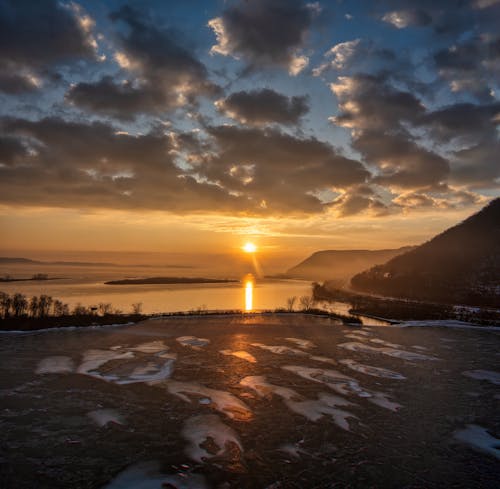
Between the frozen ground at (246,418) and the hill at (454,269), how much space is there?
9282cm

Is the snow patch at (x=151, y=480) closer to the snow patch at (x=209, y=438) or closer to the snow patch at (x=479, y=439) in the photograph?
the snow patch at (x=209, y=438)

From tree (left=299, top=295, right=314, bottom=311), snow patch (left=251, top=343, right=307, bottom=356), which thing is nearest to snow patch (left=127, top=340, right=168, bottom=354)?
snow patch (left=251, top=343, right=307, bottom=356)

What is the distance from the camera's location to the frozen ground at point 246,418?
10.9 m

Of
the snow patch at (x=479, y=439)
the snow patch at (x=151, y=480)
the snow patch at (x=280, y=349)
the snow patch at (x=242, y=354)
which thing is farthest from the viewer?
the snow patch at (x=280, y=349)

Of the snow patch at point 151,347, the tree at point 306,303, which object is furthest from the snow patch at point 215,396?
the tree at point 306,303

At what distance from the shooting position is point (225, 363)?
25.6 meters

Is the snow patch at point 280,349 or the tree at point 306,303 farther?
the tree at point 306,303

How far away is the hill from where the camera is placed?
371ft

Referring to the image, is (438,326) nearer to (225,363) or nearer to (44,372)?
(225,363)

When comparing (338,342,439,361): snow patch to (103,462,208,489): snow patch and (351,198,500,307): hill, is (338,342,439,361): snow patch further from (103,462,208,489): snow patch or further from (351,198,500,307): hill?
(351,198,500,307): hill

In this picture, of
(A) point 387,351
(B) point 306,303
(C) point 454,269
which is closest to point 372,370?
(A) point 387,351

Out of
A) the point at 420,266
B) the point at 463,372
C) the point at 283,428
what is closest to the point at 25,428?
the point at 283,428

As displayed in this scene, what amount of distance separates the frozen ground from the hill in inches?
3654

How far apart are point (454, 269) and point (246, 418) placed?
494 feet
